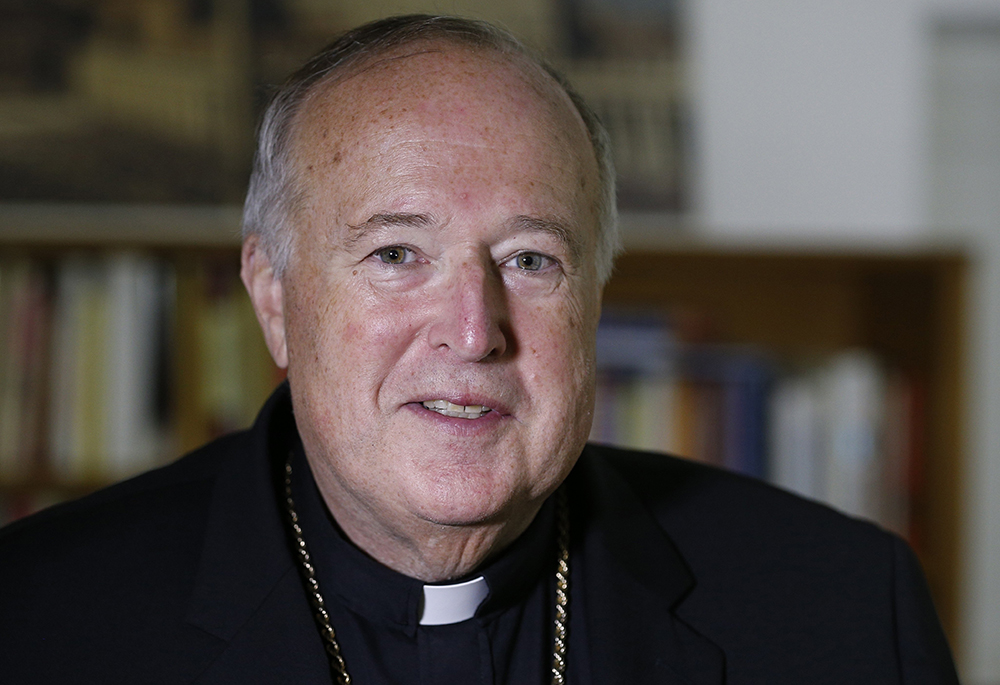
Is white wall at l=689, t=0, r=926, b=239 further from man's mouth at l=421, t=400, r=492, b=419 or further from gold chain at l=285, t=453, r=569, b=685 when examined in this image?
man's mouth at l=421, t=400, r=492, b=419

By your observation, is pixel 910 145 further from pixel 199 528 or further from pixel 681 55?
pixel 199 528

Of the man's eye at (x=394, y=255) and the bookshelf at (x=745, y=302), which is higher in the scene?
the man's eye at (x=394, y=255)

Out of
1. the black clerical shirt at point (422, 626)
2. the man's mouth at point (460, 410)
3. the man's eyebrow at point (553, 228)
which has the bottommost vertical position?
the black clerical shirt at point (422, 626)

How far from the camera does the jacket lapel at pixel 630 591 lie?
1301mm

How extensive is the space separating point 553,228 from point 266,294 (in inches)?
16.6

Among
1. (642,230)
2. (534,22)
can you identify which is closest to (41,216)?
(534,22)

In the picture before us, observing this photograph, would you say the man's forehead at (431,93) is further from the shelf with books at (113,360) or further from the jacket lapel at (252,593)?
the shelf with books at (113,360)

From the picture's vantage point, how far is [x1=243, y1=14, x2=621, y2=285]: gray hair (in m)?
1.29

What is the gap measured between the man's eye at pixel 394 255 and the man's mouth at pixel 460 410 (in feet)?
0.57

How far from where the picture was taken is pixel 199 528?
1331 mm

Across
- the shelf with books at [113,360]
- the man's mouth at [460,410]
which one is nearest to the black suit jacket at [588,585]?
the man's mouth at [460,410]

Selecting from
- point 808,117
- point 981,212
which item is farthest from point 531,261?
point 981,212

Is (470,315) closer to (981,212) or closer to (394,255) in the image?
(394,255)

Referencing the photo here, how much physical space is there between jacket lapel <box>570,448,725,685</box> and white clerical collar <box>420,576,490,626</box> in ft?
0.53
